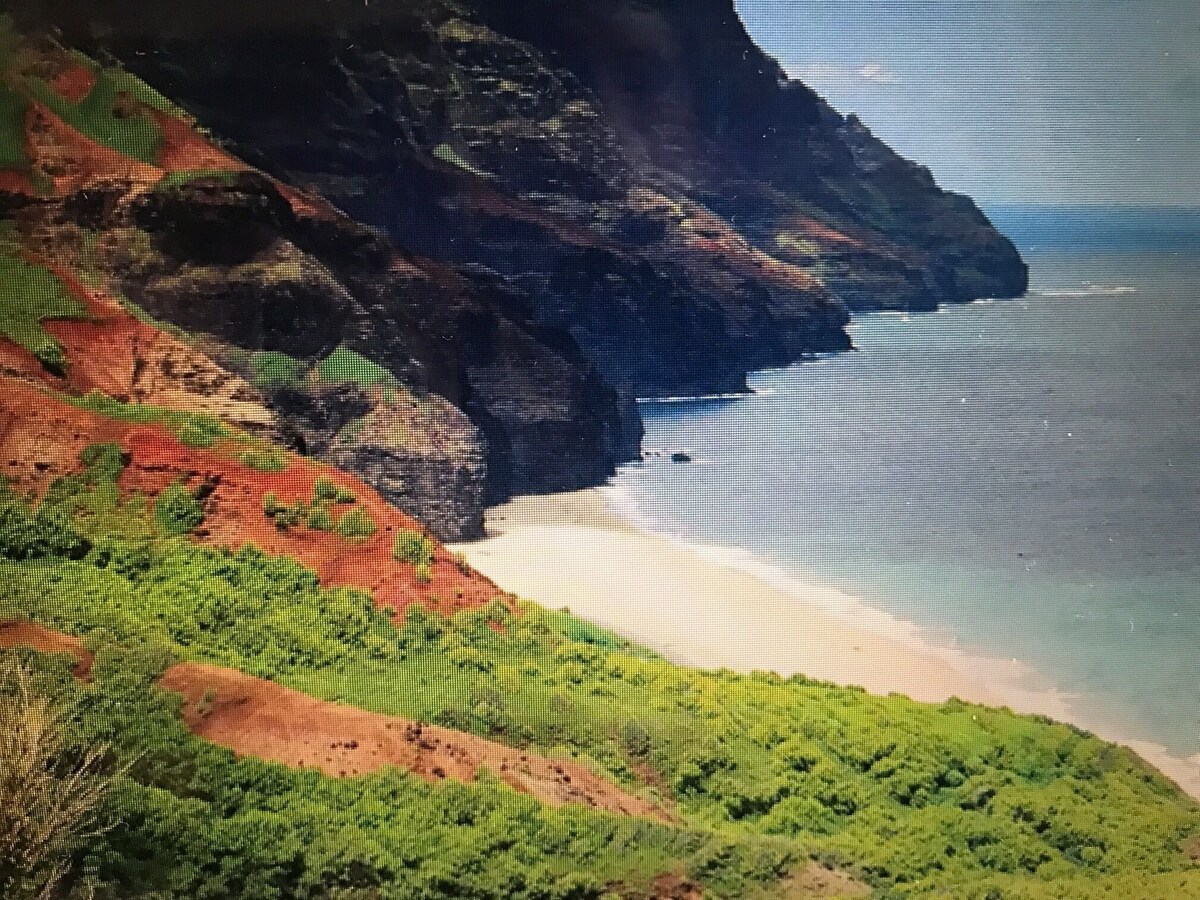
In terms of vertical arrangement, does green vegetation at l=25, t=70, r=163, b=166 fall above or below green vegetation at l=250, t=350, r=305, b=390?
above

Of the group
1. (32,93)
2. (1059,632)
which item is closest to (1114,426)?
(1059,632)

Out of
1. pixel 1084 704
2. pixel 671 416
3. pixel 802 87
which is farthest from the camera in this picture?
pixel 671 416

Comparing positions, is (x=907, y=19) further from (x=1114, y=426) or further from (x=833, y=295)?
(x=833, y=295)

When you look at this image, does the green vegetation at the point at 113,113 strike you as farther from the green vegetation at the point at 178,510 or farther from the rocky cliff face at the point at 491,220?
the green vegetation at the point at 178,510

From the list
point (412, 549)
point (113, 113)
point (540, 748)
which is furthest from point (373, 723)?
point (113, 113)

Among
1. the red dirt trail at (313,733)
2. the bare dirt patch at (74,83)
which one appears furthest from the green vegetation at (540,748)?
the bare dirt patch at (74,83)

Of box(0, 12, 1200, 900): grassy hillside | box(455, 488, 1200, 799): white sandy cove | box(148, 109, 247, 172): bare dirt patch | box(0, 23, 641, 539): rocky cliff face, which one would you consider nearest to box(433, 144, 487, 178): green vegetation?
box(0, 23, 641, 539): rocky cliff face

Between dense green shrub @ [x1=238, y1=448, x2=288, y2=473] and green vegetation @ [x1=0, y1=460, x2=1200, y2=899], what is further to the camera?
dense green shrub @ [x1=238, y1=448, x2=288, y2=473]

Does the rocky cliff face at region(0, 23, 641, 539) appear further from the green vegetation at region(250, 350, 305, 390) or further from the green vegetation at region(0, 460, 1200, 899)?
the green vegetation at region(0, 460, 1200, 899)
